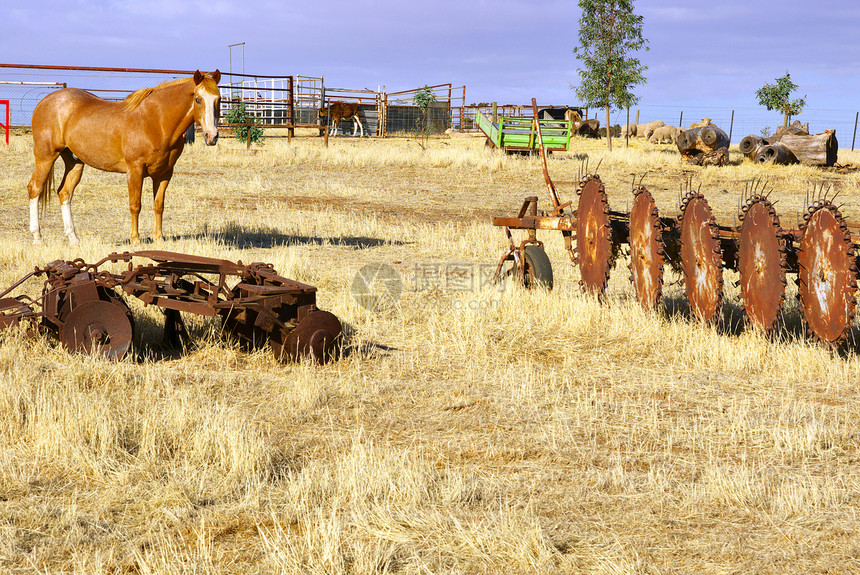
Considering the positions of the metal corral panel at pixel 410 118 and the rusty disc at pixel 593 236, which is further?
the metal corral panel at pixel 410 118

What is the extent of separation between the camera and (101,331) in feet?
19.5

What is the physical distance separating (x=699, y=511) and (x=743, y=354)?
2887 mm

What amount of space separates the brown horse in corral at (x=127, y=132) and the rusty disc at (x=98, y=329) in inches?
192

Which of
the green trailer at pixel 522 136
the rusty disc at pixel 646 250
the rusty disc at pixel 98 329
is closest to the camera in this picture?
the rusty disc at pixel 98 329

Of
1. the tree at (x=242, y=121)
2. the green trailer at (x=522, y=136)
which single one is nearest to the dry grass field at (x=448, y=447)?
the tree at (x=242, y=121)

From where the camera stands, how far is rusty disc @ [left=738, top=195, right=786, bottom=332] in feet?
20.1

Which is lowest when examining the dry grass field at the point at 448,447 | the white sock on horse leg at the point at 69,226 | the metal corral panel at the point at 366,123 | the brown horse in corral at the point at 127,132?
the dry grass field at the point at 448,447

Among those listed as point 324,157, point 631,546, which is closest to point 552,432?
point 631,546

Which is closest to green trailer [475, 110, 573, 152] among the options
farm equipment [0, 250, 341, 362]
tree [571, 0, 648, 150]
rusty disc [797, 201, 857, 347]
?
tree [571, 0, 648, 150]

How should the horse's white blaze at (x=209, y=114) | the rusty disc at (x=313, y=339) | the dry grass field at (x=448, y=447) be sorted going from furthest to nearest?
the horse's white blaze at (x=209, y=114) → the rusty disc at (x=313, y=339) → the dry grass field at (x=448, y=447)

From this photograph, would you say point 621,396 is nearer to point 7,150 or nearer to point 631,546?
point 631,546

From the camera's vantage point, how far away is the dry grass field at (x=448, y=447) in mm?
3346

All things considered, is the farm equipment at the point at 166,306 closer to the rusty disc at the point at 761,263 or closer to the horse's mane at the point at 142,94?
the rusty disc at the point at 761,263

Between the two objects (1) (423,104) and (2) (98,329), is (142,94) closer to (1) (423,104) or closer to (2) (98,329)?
(2) (98,329)
